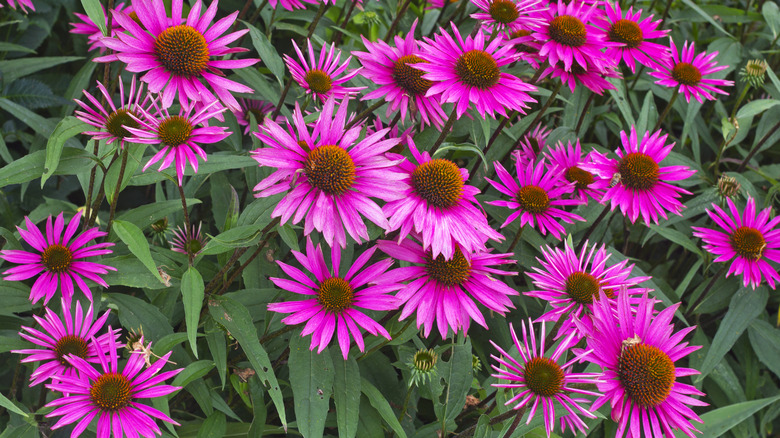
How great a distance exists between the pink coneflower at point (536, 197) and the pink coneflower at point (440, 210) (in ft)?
1.09

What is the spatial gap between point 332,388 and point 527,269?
2.37ft

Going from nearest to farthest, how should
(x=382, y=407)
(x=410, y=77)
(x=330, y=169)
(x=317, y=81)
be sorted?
(x=330, y=169) < (x=382, y=407) < (x=410, y=77) < (x=317, y=81)

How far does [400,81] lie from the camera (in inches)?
53.7

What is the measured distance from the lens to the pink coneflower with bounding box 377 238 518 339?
1114 millimetres

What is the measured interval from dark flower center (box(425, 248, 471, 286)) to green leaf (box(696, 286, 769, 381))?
865 millimetres

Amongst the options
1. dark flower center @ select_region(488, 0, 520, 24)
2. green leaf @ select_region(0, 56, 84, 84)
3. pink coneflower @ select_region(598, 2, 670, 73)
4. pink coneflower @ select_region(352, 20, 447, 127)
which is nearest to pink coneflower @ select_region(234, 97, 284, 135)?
pink coneflower @ select_region(352, 20, 447, 127)

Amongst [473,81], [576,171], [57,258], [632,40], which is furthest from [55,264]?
[632,40]

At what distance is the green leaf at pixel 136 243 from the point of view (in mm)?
1015

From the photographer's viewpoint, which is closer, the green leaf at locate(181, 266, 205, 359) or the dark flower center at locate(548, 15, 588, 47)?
the green leaf at locate(181, 266, 205, 359)

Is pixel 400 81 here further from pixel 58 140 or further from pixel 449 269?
pixel 58 140

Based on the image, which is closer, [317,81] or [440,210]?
[440,210]

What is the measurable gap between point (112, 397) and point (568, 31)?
1.20 m

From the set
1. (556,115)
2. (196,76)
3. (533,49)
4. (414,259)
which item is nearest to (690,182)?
(556,115)

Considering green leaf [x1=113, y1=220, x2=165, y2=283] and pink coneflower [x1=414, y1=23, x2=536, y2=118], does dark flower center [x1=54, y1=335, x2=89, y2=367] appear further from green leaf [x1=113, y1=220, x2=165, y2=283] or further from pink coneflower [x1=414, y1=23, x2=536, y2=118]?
pink coneflower [x1=414, y1=23, x2=536, y2=118]
